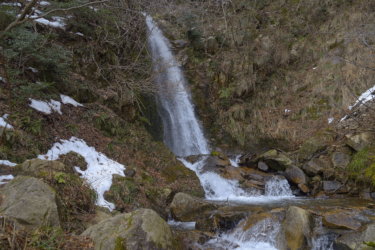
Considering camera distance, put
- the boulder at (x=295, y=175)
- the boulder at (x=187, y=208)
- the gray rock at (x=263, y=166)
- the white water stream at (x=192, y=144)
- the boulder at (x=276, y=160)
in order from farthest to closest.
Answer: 1. the gray rock at (x=263, y=166)
2. the boulder at (x=276, y=160)
3. the boulder at (x=295, y=175)
4. the boulder at (x=187, y=208)
5. the white water stream at (x=192, y=144)

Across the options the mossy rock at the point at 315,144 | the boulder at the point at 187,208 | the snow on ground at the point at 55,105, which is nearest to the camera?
the boulder at the point at 187,208

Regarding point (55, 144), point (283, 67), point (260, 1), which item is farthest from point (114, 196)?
point (260, 1)

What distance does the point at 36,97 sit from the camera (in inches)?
325

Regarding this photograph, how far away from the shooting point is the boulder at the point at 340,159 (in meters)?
9.84

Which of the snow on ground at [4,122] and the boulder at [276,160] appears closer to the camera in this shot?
the snow on ground at [4,122]

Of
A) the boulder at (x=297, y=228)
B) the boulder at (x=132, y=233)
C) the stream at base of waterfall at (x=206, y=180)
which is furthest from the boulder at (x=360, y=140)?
the boulder at (x=132, y=233)

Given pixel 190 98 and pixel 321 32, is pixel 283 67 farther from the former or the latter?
pixel 190 98

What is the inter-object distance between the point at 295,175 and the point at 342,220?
457 centimetres

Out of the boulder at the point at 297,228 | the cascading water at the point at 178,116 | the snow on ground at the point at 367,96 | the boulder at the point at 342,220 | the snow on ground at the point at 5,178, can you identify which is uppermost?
the snow on ground at the point at 367,96

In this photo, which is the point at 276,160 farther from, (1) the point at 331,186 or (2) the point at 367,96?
(2) the point at 367,96

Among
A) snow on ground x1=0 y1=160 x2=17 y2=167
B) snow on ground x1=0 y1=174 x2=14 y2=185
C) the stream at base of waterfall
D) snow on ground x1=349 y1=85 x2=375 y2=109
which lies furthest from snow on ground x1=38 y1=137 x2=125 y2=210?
snow on ground x1=349 y1=85 x2=375 y2=109

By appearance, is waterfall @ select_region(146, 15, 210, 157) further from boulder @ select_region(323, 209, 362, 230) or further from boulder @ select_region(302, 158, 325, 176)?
boulder @ select_region(323, 209, 362, 230)

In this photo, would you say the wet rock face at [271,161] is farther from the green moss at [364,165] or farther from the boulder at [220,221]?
the boulder at [220,221]

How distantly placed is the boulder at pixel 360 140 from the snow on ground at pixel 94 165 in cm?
750
